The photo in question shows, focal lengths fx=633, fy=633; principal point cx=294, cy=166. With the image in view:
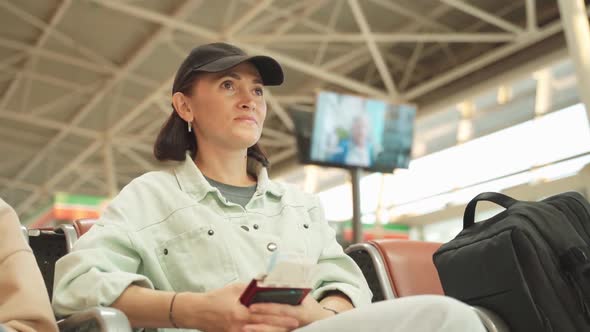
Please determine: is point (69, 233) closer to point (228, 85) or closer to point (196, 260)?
point (196, 260)

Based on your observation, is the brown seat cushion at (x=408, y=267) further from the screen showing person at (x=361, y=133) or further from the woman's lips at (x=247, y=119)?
the screen showing person at (x=361, y=133)

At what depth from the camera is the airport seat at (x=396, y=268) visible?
2496 mm

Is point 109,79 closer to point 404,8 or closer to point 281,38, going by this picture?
point 281,38

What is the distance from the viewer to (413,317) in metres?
1.23

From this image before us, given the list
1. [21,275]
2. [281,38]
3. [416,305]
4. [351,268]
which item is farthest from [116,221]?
[281,38]

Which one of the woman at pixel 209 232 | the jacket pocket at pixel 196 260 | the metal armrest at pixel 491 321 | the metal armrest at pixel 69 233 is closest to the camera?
the woman at pixel 209 232

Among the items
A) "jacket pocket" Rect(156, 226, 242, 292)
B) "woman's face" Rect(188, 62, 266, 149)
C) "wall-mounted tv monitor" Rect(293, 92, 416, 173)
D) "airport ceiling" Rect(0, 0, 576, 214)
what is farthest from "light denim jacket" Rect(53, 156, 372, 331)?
"airport ceiling" Rect(0, 0, 576, 214)

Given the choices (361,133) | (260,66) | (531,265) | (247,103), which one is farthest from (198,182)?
(361,133)

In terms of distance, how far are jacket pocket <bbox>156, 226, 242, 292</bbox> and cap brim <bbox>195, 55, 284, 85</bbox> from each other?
1.61 feet

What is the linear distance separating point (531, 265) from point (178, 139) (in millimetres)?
1175

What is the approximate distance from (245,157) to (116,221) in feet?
1.76

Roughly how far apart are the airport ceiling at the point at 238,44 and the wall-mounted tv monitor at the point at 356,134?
12.8ft

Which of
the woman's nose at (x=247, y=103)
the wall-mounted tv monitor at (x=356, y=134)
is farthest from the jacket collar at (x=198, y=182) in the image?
the wall-mounted tv monitor at (x=356, y=134)

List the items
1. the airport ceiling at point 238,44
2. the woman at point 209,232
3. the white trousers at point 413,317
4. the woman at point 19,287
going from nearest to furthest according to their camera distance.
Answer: the white trousers at point 413,317, the woman at point 19,287, the woman at point 209,232, the airport ceiling at point 238,44
